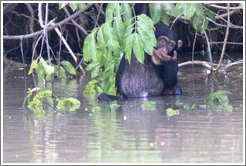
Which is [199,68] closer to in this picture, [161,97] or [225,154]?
[161,97]

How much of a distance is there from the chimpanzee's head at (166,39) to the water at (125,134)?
1.71 feet

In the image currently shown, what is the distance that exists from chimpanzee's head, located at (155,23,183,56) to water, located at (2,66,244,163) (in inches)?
20.5

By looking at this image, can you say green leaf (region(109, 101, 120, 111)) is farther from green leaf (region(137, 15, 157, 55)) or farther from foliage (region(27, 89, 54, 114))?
green leaf (region(137, 15, 157, 55))

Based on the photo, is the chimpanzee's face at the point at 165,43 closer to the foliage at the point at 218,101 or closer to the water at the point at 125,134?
the water at the point at 125,134

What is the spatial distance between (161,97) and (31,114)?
5.43 ft

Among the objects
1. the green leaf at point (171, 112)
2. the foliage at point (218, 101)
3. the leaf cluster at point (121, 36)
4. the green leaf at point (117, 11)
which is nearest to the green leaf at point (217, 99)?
the foliage at point (218, 101)

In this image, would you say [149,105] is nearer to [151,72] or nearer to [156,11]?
[151,72]

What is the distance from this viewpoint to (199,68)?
10.2 meters

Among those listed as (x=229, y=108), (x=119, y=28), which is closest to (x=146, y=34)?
(x=119, y=28)

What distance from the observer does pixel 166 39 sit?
6664 millimetres

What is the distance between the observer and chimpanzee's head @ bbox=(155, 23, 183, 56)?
21.9ft

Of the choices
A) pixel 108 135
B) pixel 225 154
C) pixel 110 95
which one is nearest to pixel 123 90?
pixel 110 95

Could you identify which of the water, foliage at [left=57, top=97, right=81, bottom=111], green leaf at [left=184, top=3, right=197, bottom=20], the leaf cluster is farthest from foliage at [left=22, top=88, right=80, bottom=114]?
green leaf at [left=184, top=3, right=197, bottom=20]

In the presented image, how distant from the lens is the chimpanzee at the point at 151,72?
6730 mm
